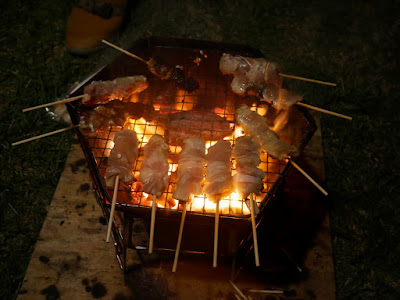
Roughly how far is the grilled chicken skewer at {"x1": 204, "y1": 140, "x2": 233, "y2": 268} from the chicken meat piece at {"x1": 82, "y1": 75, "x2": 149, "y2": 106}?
4.57 ft

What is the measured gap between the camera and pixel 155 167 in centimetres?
359

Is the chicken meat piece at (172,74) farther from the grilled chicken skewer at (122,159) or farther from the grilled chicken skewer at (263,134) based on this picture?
the grilled chicken skewer at (122,159)

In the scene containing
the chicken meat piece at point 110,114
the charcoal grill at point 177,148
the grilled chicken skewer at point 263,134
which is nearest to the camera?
the charcoal grill at point 177,148

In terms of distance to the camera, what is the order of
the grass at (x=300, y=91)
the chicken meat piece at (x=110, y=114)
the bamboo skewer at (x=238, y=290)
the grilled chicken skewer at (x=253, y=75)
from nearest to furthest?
the chicken meat piece at (x=110, y=114) < the bamboo skewer at (x=238, y=290) < the grilled chicken skewer at (x=253, y=75) < the grass at (x=300, y=91)

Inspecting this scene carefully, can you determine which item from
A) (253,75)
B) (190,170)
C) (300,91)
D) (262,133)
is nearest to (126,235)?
(190,170)

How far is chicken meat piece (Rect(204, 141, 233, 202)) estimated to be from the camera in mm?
3457

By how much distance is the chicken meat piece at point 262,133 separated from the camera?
3771mm

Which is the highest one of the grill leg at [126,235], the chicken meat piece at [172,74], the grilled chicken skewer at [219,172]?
the chicken meat piece at [172,74]

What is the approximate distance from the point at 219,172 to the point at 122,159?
1.06 metres

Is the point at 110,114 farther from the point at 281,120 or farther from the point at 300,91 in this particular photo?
the point at 300,91

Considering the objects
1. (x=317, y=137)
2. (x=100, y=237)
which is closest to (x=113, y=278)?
(x=100, y=237)

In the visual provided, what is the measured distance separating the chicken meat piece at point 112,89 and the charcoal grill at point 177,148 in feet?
0.44

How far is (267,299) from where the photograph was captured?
4039 mm

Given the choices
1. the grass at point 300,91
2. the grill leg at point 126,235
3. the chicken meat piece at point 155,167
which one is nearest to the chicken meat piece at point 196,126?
the chicken meat piece at point 155,167
